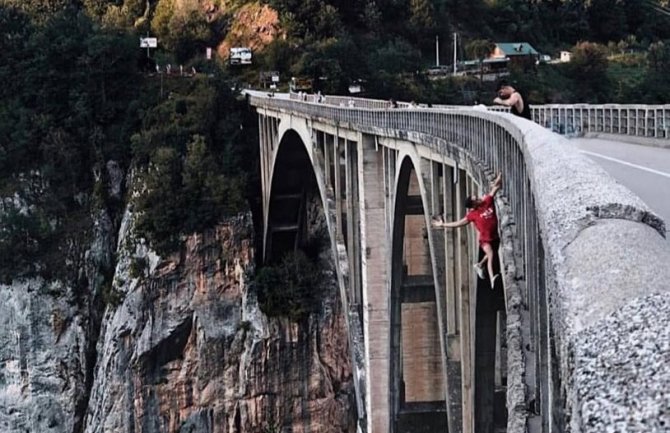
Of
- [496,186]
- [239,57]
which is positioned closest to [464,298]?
[496,186]

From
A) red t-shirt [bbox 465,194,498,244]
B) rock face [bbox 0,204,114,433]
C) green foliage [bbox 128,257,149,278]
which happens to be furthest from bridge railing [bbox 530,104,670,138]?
rock face [bbox 0,204,114,433]

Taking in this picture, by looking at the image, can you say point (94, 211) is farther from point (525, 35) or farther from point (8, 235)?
point (525, 35)

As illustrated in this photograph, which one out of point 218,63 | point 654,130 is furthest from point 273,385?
point 218,63

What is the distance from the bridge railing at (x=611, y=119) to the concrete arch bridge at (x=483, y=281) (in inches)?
203

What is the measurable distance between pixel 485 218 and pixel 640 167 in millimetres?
5348

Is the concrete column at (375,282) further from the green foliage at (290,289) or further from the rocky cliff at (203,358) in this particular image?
the green foliage at (290,289)

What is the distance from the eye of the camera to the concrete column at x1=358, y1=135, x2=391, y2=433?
21141 mm

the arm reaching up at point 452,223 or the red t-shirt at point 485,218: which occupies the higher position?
the red t-shirt at point 485,218

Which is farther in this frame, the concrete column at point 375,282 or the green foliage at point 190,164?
the green foliage at point 190,164

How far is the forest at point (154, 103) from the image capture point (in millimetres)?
41125

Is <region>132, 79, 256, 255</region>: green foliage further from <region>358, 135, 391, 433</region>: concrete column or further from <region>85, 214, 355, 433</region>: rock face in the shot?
<region>358, 135, 391, 433</region>: concrete column

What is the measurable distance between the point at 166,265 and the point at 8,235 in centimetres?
877

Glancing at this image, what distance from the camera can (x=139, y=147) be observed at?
43250 mm

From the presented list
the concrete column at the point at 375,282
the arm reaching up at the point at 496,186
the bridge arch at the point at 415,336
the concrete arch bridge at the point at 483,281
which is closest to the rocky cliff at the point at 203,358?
the concrete arch bridge at the point at 483,281
